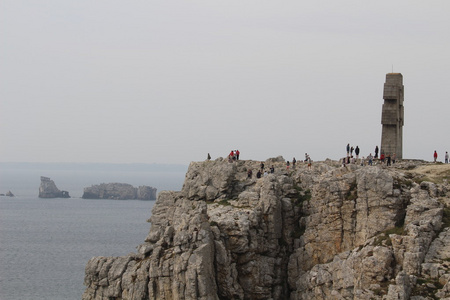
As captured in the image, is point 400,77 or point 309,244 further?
point 400,77

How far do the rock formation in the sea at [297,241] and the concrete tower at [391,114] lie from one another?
22.5ft

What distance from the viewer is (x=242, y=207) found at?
73375 millimetres

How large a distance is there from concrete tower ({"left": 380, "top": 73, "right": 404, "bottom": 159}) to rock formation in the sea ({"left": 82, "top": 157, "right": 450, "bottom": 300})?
686cm

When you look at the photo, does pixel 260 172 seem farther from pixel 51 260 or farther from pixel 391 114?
pixel 51 260

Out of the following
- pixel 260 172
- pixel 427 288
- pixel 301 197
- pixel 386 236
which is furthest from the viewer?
pixel 260 172

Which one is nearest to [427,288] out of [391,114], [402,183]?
[402,183]

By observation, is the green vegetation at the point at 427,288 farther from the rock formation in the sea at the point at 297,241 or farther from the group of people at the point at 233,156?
the group of people at the point at 233,156

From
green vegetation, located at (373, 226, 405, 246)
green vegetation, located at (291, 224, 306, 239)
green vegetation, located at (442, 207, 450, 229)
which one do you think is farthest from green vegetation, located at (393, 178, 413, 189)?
green vegetation, located at (291, 224, 306, 239)

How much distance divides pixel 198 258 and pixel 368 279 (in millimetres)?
13816

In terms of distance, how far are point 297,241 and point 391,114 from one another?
1906cm

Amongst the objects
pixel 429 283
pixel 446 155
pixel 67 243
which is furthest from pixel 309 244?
pixel 67 243

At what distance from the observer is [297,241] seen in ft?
237

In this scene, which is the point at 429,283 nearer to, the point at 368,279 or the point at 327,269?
the point at 368,279

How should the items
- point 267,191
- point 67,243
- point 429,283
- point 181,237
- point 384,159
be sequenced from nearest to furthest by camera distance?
1. point 429,283
2. point 181,237
3. point 267,191
4. point 384,159
5. point 67,243
